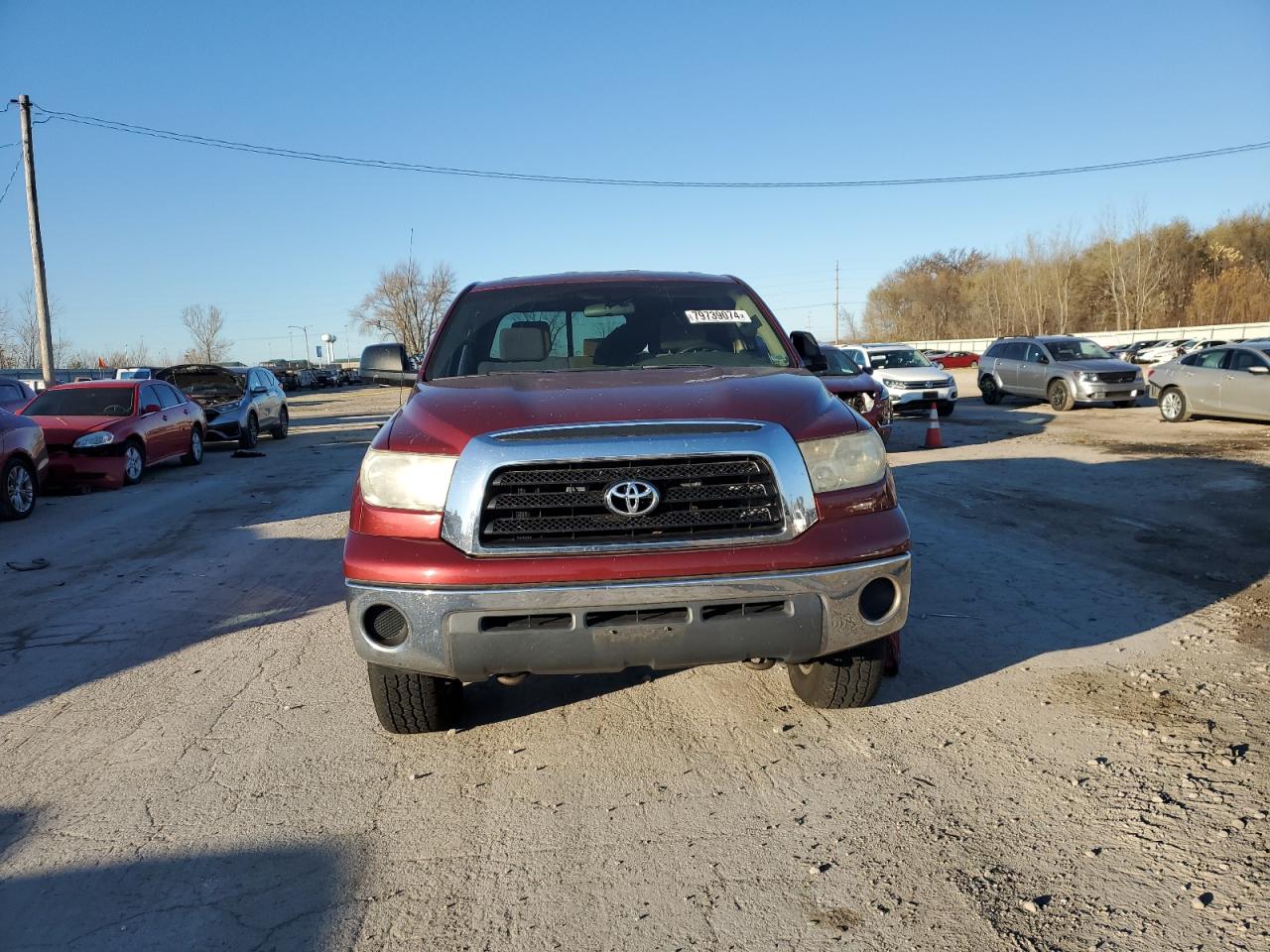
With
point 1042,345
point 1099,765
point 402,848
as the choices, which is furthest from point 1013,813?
point 1042,345

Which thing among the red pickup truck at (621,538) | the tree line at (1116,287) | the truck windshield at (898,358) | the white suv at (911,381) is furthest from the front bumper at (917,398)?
the tree line at (1116,287)

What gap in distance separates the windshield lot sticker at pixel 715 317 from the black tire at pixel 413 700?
7.08ft

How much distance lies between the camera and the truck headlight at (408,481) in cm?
312

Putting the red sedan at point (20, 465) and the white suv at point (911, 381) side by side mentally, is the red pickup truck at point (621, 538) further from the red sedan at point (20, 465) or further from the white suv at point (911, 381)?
the white suv at point (911, 381)

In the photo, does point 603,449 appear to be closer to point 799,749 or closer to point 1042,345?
point 799,749

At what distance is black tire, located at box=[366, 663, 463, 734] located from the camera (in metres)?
3.50

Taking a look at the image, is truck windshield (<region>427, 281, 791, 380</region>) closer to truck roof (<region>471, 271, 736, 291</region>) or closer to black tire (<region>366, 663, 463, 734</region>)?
truck roof (<region>471, 271, 736, 291</region>)

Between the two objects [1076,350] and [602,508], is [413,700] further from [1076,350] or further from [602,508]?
[1076,350]

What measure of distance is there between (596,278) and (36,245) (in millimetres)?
23551

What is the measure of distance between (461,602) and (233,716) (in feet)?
5.61

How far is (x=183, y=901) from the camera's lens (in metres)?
2.58

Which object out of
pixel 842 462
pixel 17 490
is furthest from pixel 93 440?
pixel 842 462

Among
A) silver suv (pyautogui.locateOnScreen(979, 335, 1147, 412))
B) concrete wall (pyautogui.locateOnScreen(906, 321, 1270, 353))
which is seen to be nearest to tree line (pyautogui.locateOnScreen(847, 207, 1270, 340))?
concrete wall (pyautogui.locateOnScreen(906, 321, 1270, 353))

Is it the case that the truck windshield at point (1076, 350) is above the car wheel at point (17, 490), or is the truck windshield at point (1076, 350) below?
above
